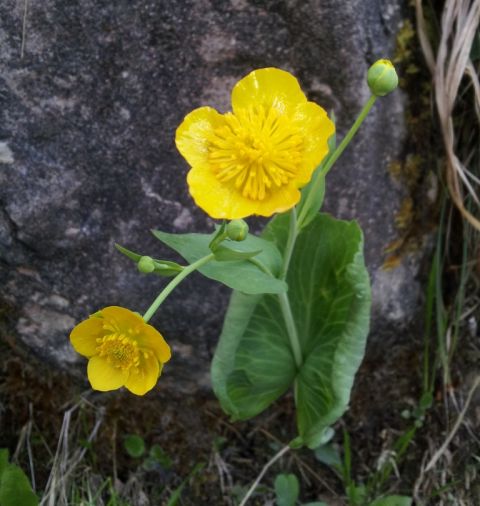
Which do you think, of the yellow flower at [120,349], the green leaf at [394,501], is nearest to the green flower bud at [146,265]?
the yellow flower at [120,349]

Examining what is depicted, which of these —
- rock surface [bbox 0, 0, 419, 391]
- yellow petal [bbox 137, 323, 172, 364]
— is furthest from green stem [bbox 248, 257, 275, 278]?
rock surface [bbox 0, 0, 419, 391]

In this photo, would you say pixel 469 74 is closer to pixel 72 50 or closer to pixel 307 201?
pixel 307 201

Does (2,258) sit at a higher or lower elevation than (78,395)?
higher

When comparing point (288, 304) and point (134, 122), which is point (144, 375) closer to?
point (288, 304)

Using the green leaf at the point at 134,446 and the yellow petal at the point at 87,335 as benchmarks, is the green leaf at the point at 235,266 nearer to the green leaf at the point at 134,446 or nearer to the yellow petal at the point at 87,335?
the yellow petal at the point at 87,335

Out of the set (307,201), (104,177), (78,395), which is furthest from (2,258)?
(307,201)

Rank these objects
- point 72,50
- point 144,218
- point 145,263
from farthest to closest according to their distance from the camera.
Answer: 1. point 144,218
2. point 72,50
3. point 145,263

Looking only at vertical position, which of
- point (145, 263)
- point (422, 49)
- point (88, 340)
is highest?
point (422, 49)
